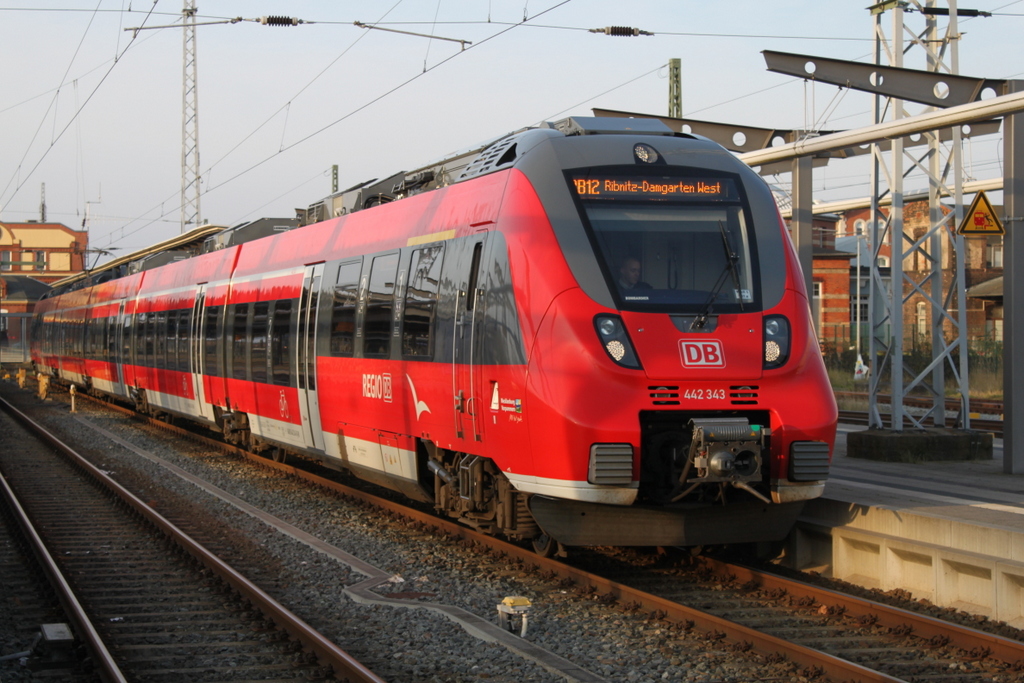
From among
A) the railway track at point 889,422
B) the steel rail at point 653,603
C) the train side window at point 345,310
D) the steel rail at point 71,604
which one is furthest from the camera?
the railway track at point 889,422

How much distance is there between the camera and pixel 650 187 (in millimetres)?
8570

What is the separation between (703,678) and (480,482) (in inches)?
130

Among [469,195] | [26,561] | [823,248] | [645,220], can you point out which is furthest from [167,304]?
[823,248]

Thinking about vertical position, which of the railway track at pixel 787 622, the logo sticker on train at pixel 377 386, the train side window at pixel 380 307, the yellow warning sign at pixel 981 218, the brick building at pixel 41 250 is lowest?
the railway track at pixel 787 622

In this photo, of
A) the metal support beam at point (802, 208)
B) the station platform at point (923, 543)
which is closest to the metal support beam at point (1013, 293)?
the station platform at point (923, 543)

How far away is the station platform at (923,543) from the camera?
730cm

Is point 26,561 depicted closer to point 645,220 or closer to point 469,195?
point 469,195

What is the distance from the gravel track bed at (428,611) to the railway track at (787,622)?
0.08 meters

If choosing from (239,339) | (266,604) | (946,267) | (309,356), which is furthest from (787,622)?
(946,267)

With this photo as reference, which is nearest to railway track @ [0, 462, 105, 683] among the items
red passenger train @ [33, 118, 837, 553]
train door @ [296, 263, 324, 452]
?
red passenger train @ [33, 118, 837, 553]

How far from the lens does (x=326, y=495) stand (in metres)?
14.0

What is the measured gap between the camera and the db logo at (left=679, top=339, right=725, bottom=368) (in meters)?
7.90

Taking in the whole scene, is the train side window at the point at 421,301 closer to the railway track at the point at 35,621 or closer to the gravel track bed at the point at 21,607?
the railway track at the point at 35,621

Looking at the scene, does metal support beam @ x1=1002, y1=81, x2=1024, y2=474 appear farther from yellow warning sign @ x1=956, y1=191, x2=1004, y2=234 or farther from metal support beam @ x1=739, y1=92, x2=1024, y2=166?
metal support beam @ x1=739, y1=92, x2=1024, y2=166
